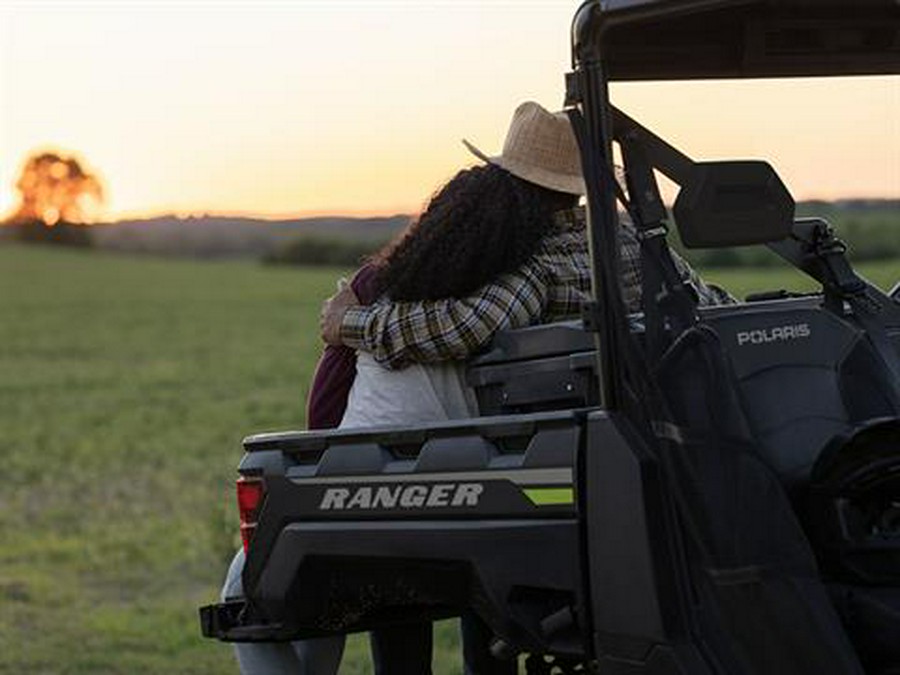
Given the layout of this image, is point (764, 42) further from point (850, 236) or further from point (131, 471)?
point (131, 471)

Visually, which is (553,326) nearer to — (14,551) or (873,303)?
(873,303)

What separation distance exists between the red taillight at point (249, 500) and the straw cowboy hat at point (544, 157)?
981 millimetres

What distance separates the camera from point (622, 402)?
4164mm

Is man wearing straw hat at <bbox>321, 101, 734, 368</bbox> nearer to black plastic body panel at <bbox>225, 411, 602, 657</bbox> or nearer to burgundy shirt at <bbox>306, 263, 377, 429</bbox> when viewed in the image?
burgundy shirt at <bbox>306, 263, 377, 429</bbox>

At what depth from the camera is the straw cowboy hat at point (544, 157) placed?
510 centimetres

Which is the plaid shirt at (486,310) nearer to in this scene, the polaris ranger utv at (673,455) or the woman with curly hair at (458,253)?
the woman with curly hair at (458,253)

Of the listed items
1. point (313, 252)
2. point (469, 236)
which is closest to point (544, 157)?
point (469, 236)

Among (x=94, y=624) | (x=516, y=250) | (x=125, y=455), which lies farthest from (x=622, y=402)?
(x=125, y=455)

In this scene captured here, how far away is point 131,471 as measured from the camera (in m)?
16.7

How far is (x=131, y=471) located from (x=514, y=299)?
12122 mm

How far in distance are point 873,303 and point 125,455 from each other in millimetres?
13730

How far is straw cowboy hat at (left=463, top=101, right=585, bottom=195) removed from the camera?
5102 mm

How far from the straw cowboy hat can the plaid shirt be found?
0.30ft

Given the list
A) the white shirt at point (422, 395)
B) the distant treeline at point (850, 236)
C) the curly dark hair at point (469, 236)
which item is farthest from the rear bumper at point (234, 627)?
the distant treeline at point (850, 236)
